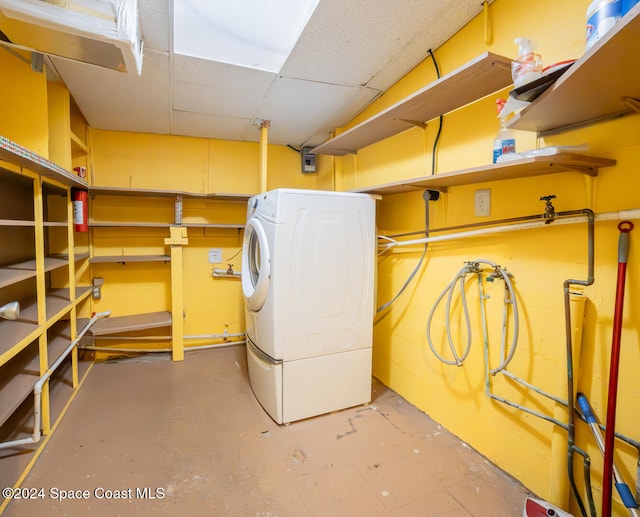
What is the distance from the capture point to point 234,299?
3.53 meters

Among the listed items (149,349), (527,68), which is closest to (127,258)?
(149,349)

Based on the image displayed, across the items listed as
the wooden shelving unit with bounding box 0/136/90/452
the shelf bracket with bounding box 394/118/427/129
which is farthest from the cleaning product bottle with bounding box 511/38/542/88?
the wooden shelving unit with bounding box 0/136/90/452

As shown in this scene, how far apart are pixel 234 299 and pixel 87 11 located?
2.71 metres

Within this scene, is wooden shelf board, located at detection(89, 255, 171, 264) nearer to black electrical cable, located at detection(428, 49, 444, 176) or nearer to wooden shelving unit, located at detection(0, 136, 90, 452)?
wooden shelving unit, located at detection(0, 136, 90, 452)

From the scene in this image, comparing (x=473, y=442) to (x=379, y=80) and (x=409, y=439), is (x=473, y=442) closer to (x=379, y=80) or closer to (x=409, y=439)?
(x=409, y=439)

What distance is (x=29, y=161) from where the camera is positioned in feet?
4.76

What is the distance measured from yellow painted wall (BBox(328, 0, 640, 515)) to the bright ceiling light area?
0.86 metres

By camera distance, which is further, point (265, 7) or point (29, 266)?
point (29, 266)

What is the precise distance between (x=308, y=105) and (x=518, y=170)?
180cm

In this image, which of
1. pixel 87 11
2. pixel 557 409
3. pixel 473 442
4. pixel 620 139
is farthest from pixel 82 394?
pixel 620 139

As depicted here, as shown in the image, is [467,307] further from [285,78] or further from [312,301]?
[285,78]

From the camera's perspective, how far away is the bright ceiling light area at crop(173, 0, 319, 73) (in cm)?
157

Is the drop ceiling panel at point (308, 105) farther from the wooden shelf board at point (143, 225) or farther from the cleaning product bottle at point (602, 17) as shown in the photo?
the cleaning product bottle at point (602, 17)

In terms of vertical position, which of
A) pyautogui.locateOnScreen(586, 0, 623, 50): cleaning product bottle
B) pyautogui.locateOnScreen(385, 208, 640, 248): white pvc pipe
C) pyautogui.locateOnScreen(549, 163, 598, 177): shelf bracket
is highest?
pyautogui.locateOnScreen(586, 0, 623, 50): cleaning product bottle
